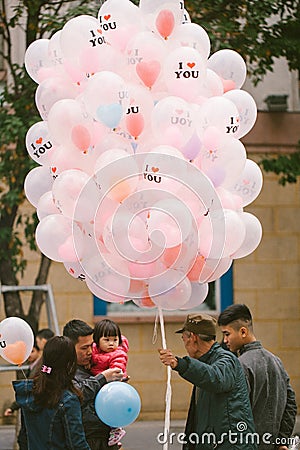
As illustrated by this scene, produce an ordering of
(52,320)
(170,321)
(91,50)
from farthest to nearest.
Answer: (170,321), (52,320), (91,50)

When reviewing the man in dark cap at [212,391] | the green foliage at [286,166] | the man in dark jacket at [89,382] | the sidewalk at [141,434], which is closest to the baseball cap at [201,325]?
the man in dark cap at [212,391]

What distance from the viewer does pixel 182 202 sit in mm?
5871

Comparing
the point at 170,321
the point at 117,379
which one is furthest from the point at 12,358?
the point at 170,321

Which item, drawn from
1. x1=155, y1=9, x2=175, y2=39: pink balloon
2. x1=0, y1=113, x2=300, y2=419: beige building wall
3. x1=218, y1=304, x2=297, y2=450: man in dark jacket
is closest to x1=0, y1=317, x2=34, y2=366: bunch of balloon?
x1=218, y1=304, x2=297, y2=450: man in dark jacket

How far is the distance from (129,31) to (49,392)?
214cm

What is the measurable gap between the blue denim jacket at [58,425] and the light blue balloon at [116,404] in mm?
214

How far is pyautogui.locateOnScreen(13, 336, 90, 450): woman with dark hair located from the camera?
552 centimetres

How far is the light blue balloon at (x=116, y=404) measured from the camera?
5.71m

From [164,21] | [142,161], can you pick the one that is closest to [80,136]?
[142,161]

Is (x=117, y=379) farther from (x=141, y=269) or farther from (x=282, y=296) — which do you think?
(x=282, y=296)

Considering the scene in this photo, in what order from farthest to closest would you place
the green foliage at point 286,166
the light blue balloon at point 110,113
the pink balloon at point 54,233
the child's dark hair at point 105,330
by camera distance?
1. the green foliage at point 286,166
2. the child's dark hair at point 105,330
3. the pink balloon at point 54,233
4. the light blue balloon at point 110,113

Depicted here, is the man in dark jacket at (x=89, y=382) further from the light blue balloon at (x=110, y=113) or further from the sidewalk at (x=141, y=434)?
the sidewalk at (x=141, y=434)

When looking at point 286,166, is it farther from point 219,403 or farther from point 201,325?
point 219,403

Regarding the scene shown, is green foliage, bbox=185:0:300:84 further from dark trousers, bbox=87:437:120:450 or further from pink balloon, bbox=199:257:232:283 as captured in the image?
dark trousers, bbox=87:437:120:450
